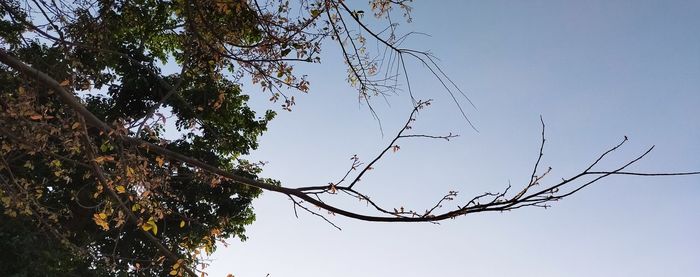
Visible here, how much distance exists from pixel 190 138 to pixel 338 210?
13.4 meters

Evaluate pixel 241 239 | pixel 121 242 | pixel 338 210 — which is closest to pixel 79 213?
pixel 121 242

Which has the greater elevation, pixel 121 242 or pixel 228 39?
pixel 121 242

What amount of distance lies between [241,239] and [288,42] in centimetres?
1260

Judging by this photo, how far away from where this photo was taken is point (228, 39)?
19.3ft

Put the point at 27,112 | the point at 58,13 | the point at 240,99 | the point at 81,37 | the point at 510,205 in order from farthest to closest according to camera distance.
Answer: the point at 240,99, the point at 81,37, the point at 58,13, the point at 27,112, the point at 510,205

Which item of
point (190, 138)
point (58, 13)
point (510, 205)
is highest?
point (190, 138)

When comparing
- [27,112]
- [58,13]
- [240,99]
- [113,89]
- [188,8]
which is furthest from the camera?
[240,99]

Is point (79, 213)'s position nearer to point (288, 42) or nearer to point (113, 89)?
point (113, 89)

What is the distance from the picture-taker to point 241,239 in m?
17.0

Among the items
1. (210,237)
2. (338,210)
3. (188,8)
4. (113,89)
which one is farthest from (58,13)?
(113,89)

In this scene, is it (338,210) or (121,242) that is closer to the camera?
(338,210)

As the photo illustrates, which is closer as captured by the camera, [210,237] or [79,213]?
[210,237]

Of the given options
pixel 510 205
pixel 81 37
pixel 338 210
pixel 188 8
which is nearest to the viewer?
pixel 510 205

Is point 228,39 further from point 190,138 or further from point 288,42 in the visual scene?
point 190,138
